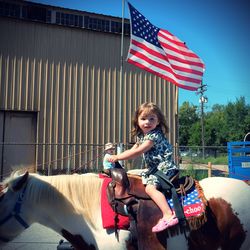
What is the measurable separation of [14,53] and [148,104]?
1258 centimetres

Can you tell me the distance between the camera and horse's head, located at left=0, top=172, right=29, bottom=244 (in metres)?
2.54

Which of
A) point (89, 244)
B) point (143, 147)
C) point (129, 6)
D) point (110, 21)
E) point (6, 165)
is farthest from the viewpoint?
point (110, 21)

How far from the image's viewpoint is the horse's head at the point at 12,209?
2535mm

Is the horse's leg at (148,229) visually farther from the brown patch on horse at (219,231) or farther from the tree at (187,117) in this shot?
the tree at (187,117)

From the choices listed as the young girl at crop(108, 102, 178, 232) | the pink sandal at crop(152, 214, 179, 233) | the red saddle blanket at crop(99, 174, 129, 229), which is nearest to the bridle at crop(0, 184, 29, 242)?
the red saddle blanket at crop(99, 174, 129, 229)

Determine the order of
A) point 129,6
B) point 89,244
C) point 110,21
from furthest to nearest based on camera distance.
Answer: point 110,21, point 129,6, point 89,244

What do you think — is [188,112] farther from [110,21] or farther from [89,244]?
[89,244]

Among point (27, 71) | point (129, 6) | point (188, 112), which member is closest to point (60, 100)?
point (27, 71)

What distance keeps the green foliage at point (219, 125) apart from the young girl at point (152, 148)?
147 feet

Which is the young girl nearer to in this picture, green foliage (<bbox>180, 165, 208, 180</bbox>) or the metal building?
green foliage (<bbox>180, 165, 208, 180</bbox>)

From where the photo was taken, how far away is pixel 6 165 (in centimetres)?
1322

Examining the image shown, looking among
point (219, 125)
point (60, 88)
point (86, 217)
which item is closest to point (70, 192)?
point (86, 217)

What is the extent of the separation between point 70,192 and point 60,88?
12.3m

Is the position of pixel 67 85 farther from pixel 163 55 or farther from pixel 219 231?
pixel 219 231
